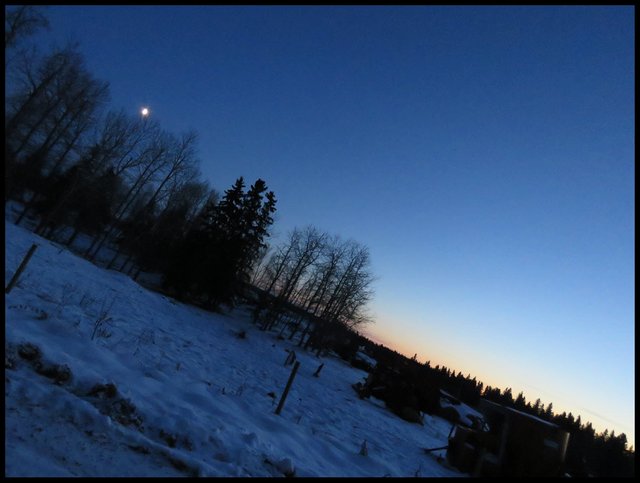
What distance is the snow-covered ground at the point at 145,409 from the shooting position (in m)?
4.85

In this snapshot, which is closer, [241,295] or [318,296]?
[241,295]

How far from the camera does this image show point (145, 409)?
252 inches

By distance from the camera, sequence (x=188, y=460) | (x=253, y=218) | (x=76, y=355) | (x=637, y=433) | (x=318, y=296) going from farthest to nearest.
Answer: (x=318, y=296)
(x=253, y=218)
(x=76, y=355)
(x=188, y=460)
(x=637, y=433)

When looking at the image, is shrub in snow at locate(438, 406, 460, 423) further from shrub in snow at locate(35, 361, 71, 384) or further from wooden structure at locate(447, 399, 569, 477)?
shrub in snow at locate(35, 361, 71, 384)

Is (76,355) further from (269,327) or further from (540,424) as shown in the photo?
(269,327)

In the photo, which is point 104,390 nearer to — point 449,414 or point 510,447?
point 510,447

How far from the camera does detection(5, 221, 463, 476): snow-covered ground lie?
4.85 meters

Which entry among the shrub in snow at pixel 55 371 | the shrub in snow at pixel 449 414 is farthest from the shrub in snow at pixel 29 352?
the shrub in snow at pixel 449 414

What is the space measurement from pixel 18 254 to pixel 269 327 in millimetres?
25009

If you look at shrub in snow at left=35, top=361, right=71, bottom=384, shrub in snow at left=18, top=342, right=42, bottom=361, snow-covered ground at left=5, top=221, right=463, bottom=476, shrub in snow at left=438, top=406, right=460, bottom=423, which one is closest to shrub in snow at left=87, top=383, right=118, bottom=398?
snow-covered ground at left=5, top=221, right=463, bottom=476

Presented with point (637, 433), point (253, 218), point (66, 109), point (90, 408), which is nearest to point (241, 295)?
point (253, 218)

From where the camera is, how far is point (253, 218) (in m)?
35.8

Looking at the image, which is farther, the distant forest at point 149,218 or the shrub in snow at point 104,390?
the distant forest at point 149,218

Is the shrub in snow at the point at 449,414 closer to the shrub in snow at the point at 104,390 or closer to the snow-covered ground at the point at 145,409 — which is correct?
the snow-covered ground at the point at 145,409
